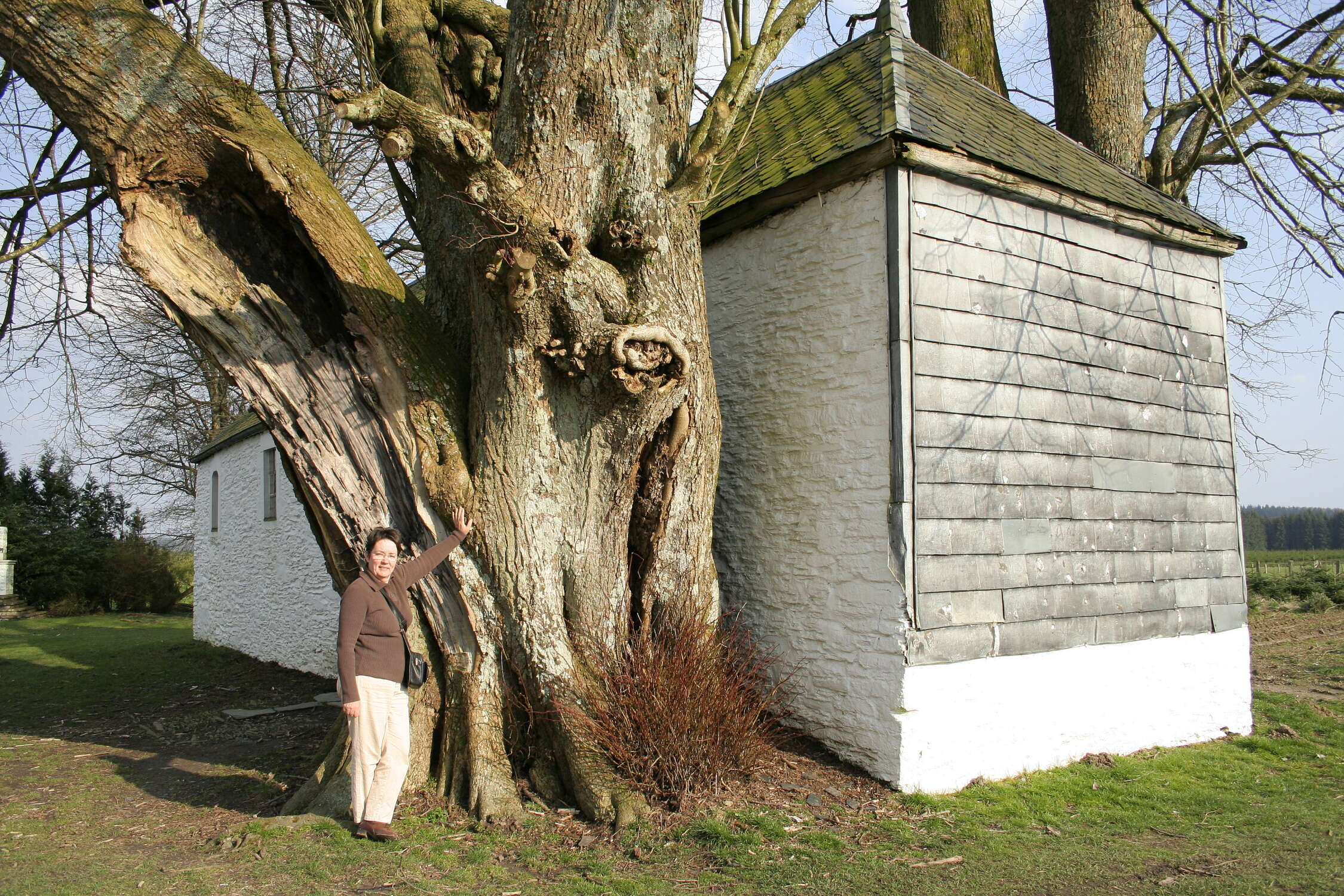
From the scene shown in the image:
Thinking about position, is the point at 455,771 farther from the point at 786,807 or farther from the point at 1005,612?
the point at 1005,612

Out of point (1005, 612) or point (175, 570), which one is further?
point (175, 570)

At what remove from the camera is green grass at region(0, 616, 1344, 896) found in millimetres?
4359

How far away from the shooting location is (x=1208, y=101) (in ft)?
21.2

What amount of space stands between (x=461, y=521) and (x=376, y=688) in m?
1.07

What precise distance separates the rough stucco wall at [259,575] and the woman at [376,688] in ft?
22.0

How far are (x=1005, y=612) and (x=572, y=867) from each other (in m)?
3.37

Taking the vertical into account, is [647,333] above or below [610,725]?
above

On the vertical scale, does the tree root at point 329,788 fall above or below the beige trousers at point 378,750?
below

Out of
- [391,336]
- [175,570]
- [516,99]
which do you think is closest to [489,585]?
[391,336]

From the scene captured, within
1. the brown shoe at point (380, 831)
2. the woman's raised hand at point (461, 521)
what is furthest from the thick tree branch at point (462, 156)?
the brown shoe at point (380, 831)

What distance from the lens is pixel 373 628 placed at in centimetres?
494

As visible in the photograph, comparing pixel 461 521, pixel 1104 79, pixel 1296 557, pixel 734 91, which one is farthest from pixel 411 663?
pixel 1296 557

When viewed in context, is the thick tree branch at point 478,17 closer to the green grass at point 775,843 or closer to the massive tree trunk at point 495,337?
the massive tree trunk at point 495,337

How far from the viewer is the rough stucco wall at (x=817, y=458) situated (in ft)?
19.5
